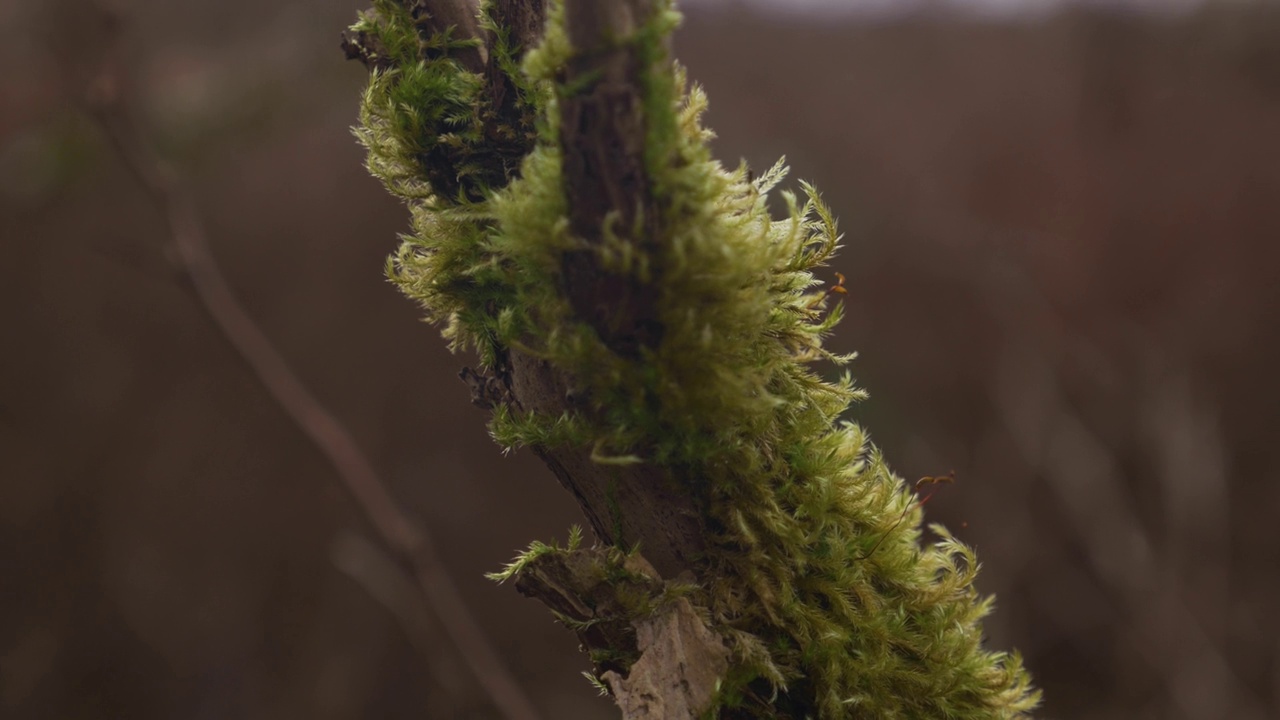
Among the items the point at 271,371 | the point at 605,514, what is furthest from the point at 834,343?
the point at 605,514

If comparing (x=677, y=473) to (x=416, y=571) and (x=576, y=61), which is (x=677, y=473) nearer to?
(x=576, y=61)

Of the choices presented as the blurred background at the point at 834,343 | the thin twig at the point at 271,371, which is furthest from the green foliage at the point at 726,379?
the blurred background at the point at 834,343

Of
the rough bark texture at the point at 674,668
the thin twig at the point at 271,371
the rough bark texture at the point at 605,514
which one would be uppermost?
the thin twig at the point at 271,371

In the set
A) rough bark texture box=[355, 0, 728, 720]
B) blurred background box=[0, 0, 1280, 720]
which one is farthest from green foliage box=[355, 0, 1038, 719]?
blurred background box=[0, 0, 1280, 720]

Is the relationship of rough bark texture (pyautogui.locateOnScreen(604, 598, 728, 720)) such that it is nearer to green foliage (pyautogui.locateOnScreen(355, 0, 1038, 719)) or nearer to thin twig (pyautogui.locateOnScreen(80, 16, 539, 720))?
green foliage (pyautogui.locateOnScreen(355, 0, 1038, 719))

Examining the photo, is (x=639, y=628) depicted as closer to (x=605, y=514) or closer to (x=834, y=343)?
(x=605, y=514)

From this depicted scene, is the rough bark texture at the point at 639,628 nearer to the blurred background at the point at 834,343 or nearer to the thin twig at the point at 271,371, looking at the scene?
the thin twig at the point at 271,371
